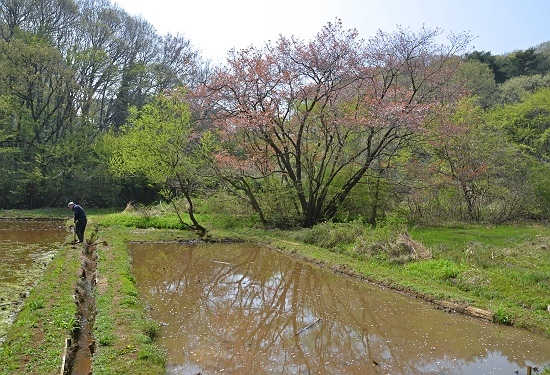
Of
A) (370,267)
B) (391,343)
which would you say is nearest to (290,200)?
(370,267)

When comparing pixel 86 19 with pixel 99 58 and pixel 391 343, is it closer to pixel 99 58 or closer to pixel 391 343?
pixel 99 58

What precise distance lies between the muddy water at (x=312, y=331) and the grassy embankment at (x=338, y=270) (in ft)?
1.87

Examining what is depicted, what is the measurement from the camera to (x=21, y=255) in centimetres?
1395

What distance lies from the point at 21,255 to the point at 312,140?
43.9 feet

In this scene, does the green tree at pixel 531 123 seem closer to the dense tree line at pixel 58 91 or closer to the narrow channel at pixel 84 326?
the dense tree line at pixel 58 91

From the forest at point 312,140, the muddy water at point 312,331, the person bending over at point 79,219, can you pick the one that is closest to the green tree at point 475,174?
the forest at point 312,140

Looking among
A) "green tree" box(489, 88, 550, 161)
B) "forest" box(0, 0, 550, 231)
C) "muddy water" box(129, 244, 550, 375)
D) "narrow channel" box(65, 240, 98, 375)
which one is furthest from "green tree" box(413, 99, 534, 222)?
"narrow channel" box(65, 240, 98, 375)

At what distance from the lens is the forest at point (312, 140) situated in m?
18.8

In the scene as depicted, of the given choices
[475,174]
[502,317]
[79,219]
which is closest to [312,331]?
[502,317]

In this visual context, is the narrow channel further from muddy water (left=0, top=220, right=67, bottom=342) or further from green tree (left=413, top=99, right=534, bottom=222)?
green tree (left=413, top=99, right=534, bottom=222)

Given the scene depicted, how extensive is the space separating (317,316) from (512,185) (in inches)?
710

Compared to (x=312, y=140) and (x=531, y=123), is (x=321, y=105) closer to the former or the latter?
(x=312, y=140)

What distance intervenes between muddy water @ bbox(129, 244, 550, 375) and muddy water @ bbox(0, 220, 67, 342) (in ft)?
8.77

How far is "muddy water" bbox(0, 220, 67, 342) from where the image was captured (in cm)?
891
